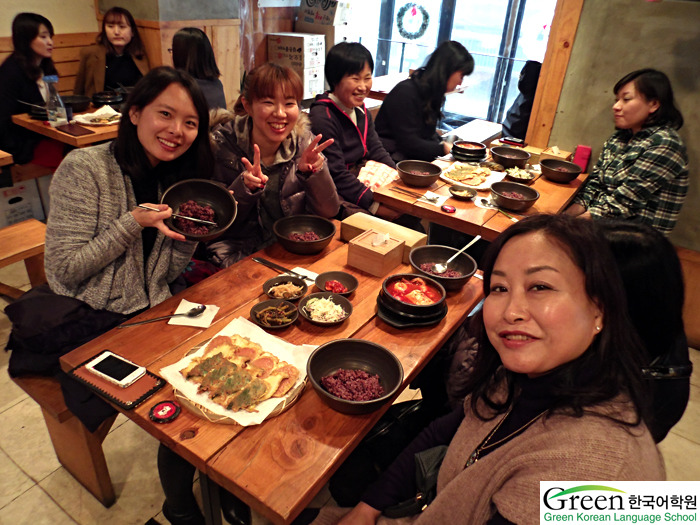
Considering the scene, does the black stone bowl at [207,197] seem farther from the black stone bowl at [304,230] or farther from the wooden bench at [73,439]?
the wooden bench at [73,439]

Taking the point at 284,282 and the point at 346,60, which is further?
the point at 346,60

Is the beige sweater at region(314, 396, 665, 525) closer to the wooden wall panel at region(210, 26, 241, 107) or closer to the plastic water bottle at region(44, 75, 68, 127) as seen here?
the plastic water bottle at region(44, 75, 68, 127)

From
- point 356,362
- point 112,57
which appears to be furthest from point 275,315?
point 112,57

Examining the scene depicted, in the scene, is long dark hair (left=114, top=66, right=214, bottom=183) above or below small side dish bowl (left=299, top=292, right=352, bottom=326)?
above

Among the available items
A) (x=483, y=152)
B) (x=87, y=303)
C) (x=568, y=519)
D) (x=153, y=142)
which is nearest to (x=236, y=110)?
(x=153, y=142)

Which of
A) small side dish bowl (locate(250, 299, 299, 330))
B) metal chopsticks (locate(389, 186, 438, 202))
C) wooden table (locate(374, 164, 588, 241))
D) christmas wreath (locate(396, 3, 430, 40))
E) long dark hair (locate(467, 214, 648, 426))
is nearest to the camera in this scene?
long dark hair (locate(467, 214, 648, 426))

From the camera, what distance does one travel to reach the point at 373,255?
6.79 ft

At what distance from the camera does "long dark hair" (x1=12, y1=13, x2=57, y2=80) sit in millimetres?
3805

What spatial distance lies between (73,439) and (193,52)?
315cm

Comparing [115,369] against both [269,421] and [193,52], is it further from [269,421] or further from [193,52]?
[193,52]

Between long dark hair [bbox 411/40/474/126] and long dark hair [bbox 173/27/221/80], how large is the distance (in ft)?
5.74

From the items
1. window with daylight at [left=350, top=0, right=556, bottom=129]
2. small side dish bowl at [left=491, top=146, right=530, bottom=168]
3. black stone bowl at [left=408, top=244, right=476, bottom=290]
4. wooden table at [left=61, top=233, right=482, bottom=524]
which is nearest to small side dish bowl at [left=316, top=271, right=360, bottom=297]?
wooden table at [left=61, top=233, right=482, bottom=524]

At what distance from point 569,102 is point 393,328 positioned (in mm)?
3077

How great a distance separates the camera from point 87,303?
186cm
